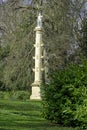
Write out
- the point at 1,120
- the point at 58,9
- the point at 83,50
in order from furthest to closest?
1. the point at 83,50
2. the point at 58,9
3. the point at 1,120

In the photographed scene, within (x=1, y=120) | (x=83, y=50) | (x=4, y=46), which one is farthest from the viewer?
(x=4, y=46)

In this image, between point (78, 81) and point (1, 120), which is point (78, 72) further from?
point (1, 120)

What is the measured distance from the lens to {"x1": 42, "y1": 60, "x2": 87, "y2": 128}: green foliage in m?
11.8

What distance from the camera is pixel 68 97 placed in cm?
1243

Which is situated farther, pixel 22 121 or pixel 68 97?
pixel 22 121

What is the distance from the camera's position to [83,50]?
120 ft

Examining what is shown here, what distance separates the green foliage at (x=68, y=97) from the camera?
11.8 m

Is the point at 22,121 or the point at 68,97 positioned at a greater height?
the point at 68,97

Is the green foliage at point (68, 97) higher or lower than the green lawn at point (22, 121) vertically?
higher

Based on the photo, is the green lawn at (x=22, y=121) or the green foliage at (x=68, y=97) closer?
the green lawn at (x=22, y=121)

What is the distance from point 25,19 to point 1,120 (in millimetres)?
22248

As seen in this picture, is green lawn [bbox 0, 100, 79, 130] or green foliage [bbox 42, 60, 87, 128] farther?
green foliage [bbox 42, 60, 87, 128]

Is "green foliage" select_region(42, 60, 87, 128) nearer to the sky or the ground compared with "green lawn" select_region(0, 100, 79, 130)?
nearer to the sky

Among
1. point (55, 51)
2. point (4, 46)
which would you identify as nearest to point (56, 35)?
point (55, 51)
